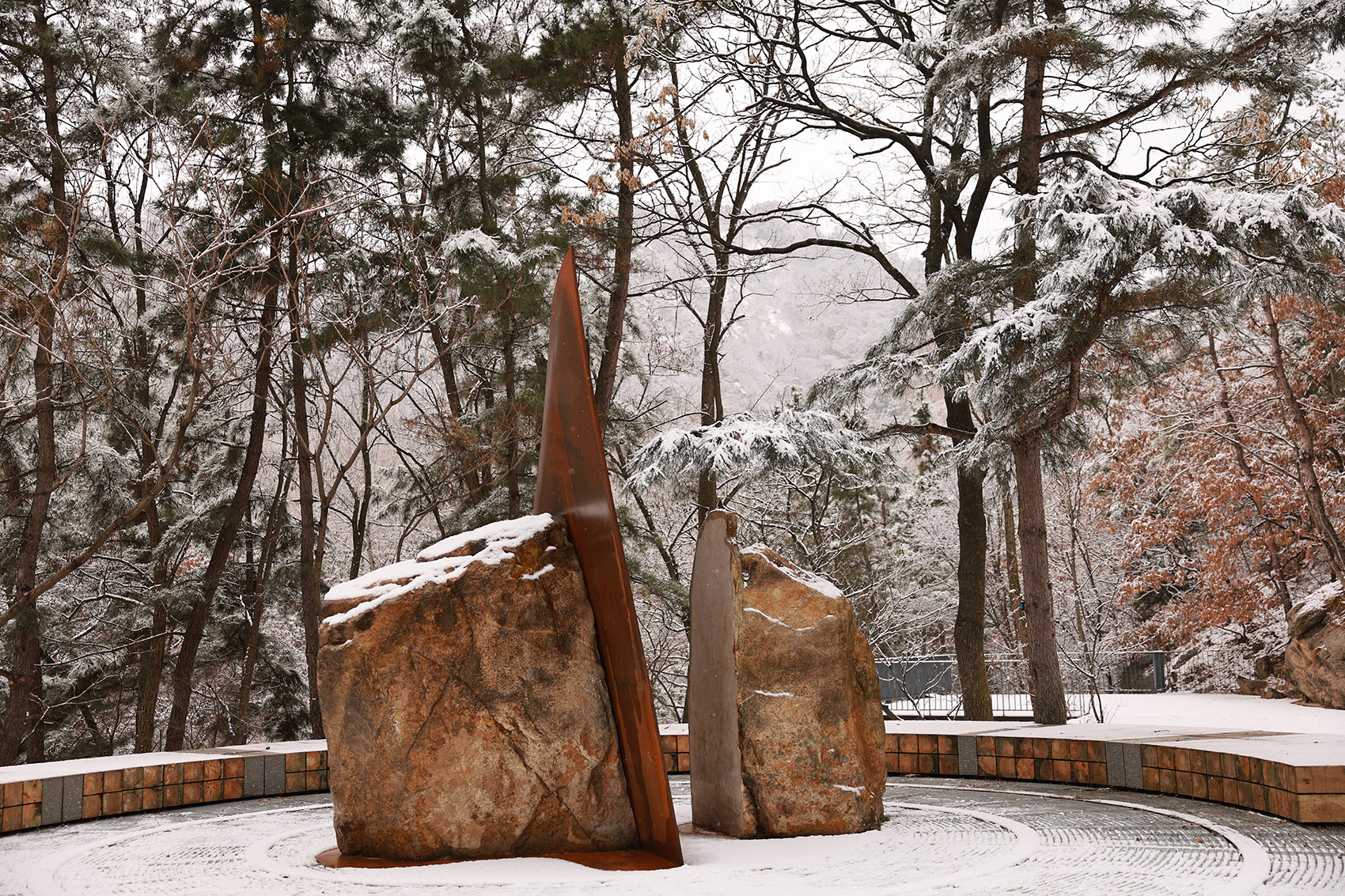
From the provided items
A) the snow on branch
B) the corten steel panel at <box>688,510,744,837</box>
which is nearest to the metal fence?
the snow on branch

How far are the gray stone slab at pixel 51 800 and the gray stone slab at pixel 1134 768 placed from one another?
5.80 meters

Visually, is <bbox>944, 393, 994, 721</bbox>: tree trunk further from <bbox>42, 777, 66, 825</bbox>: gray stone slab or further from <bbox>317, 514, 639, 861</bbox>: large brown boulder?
<bbox>42, 777, 66, 825</bbox>: gray stone slab

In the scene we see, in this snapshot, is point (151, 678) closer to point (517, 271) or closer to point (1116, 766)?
point (517, 271)

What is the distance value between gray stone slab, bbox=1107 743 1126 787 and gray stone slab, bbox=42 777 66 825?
5747 millimetres

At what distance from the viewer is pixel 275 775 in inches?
259

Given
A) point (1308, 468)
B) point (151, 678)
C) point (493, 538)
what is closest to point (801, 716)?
point (493, 538)

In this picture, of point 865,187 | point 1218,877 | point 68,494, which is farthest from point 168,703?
point 1218,877

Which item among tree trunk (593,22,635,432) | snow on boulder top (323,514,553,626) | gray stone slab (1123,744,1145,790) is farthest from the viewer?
tree trunk (593,22,635,432)

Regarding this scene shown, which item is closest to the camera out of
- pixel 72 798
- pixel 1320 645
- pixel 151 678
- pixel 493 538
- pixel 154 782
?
pixel 493 538

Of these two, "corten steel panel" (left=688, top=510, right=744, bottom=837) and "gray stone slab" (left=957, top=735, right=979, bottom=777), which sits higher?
"corten steel panel" (left=688, top=510, right=744, bottom=837)

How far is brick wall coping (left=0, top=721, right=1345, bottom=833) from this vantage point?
4895 millimetres

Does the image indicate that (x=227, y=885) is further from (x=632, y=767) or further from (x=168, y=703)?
(x=168, y=703)

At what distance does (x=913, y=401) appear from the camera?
78.7 feet

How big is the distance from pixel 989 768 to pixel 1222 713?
34.5 ft
